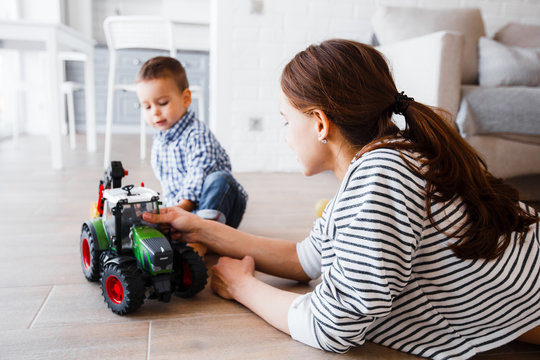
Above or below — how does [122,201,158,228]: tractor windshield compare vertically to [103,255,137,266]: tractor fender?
above

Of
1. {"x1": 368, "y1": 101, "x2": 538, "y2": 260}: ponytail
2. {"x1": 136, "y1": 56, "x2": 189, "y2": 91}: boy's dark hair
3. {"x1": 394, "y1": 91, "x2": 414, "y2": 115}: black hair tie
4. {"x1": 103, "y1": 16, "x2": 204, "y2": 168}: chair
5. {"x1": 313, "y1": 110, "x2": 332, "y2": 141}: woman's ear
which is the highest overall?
{"x1": 103, "y1": 16, "x2": 204, "y2": 168}: chair

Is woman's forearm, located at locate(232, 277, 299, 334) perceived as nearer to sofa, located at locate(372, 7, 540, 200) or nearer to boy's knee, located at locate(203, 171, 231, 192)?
boy's knee, located at locate(203, 171, 231, 192)

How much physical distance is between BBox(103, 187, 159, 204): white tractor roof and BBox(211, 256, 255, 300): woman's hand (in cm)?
22

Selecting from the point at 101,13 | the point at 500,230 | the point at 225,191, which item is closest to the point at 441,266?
the point at 500,230

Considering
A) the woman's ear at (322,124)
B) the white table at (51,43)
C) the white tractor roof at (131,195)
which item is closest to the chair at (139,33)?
the white table at (51,43)

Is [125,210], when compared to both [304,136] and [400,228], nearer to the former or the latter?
[304,136]

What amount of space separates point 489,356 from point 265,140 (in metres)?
2.05

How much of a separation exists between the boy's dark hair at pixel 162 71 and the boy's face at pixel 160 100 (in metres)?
0.01

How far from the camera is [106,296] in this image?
0.90m

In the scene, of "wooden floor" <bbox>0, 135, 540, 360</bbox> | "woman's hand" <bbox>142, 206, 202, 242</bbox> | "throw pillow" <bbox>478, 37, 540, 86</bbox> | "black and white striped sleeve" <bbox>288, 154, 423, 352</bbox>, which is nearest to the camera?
"black and white striped sleeve" <bbox>288, 154, 423, 352</bbox>

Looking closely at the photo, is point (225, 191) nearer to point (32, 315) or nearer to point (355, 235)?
point (32, 315)

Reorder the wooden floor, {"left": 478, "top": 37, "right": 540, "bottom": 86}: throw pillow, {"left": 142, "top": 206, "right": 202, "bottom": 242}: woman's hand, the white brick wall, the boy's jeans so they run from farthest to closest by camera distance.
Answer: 1. the white brick wall
2. {"left": 478, "top": 37, "right": 540, "bottom": 86}: throw pillow
3. the boy's jeans
4. {"left": 142, "top": 206, "right": 202, "bottom": 242}: woman's hand
5. the wooden floor

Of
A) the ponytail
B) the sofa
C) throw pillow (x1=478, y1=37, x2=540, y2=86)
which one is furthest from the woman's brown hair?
throw pillow (x1=478, y1=37, x2=540, y2=86)

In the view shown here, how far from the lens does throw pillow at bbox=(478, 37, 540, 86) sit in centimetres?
207
